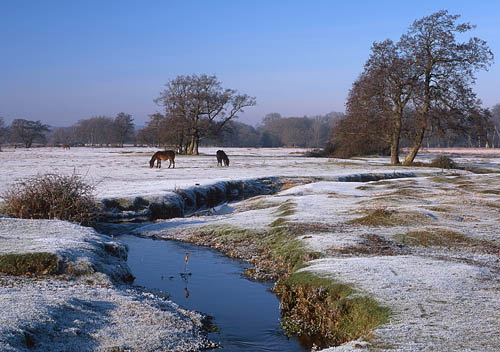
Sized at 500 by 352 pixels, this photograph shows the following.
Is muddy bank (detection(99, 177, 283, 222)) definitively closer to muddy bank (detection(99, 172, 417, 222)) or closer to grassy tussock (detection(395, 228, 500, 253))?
muddy bank (detection(99, 172, 417, 222))

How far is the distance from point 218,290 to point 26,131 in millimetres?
116172

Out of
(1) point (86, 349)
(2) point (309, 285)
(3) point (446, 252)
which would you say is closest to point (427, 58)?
(3) point (446, 252)

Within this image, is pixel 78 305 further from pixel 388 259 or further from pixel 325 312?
pixel 388 259

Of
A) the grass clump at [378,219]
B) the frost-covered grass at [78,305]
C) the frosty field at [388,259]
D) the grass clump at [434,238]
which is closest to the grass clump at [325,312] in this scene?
the frosty field at [388,259]

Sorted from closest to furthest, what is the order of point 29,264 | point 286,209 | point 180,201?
point 29,264 < point 286,209 < point 180,201

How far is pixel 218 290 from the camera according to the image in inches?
377

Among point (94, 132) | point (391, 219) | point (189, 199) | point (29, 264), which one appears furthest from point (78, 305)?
point (94, 132)

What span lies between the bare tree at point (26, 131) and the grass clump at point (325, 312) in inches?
4501

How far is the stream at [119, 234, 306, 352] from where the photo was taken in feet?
23.3

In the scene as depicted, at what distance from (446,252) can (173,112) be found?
54.2 m

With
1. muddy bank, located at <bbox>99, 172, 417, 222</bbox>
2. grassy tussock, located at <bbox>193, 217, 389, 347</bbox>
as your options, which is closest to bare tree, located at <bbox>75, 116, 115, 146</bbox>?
muddy bank, located at <bbox>99, 172, 417, 222</bbox>

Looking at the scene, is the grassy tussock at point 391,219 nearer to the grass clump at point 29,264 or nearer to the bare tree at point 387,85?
the grass clump at point 29,264

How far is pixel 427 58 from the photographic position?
1607 inches

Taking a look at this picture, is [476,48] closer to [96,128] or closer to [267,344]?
[267,344]
